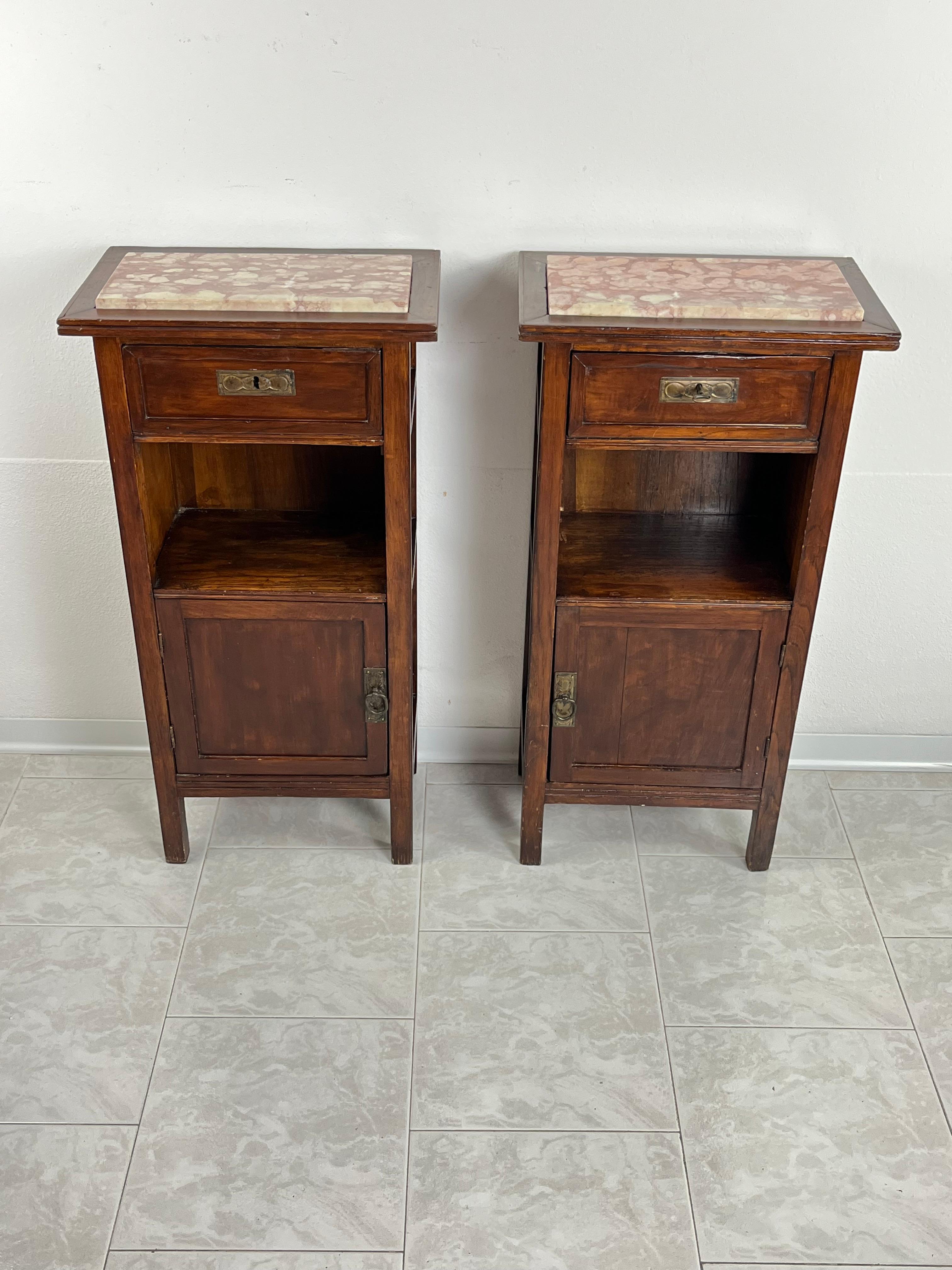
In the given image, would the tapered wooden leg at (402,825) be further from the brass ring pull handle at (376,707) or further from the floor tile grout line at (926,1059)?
the floor tile grout line at (926,1059)

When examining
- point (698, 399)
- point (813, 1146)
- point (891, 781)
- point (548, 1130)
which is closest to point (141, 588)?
point (698, 399)

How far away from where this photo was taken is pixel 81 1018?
2092 mm

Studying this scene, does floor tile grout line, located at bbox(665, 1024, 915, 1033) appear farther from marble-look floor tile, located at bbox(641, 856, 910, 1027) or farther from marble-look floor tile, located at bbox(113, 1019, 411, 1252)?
marble-look floor tile, located at bbox(113, 1019, 411, 1252)

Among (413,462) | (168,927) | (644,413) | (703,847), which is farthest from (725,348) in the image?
(168,927)

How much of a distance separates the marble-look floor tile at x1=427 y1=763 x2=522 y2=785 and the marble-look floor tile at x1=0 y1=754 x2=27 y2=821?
36.4 inches

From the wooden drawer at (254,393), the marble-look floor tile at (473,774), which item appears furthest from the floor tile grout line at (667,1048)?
the wooden drawer at (254,393)

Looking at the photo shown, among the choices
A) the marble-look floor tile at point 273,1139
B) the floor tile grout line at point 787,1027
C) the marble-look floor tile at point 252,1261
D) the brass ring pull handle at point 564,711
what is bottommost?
the floor tile grout line at point 787,1027

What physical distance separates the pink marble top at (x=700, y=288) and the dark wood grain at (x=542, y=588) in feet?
0.42

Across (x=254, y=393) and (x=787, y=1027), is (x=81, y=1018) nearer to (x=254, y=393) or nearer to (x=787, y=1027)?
(x=254, y=393)

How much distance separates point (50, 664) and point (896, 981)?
6.23 feet

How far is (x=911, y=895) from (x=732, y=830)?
1.24 feet

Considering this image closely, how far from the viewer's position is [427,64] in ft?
6.66

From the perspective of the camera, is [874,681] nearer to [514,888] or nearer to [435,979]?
[514,888]

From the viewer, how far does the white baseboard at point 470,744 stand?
2723 mm
